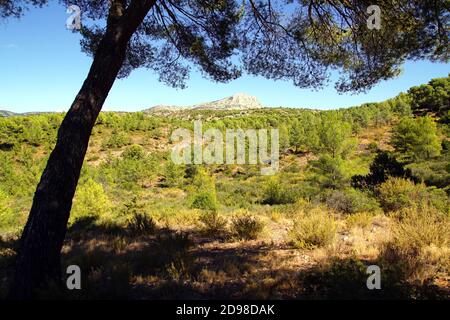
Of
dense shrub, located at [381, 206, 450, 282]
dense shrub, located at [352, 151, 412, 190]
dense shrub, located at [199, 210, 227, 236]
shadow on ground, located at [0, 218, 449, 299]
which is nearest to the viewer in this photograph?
shadow on ground, located at [0, 218, 449, 299]

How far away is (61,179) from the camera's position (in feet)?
12.0

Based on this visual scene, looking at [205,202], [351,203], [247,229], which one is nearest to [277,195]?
[205,202]

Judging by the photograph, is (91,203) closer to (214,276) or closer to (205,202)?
(205,202)

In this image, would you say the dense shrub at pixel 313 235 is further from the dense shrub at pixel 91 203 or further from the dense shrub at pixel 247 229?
the dense shrub at pixel 91 203

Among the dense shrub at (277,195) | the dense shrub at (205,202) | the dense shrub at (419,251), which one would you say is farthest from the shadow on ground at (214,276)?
the dense shrub at (277,195)

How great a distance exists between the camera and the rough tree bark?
134 inches

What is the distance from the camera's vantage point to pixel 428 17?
557 cm

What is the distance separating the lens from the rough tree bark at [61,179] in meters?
3.39

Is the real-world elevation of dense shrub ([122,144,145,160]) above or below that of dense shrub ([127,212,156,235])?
above

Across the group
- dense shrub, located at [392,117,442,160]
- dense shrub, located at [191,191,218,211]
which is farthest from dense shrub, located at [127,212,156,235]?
dense shrub, located at [392,117,442,160]

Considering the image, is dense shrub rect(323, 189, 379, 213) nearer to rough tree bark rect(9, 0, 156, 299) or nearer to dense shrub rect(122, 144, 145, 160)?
rough tree bark rect(9, 0, 156, 299)

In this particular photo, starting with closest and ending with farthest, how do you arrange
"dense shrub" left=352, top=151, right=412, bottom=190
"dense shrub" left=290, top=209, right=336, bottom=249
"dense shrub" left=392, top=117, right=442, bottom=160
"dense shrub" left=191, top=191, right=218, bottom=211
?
"dense shrub" left=290, top=209, right=336, bottom=249
"dense shrub" left=352, top=151, right=412, bottom=190
"dense shrub" left=191, top=191, right=218, bottom=211
"dense shrub" left=392, top=117, right=442, bottom=160

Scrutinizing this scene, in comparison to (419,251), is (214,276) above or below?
below
